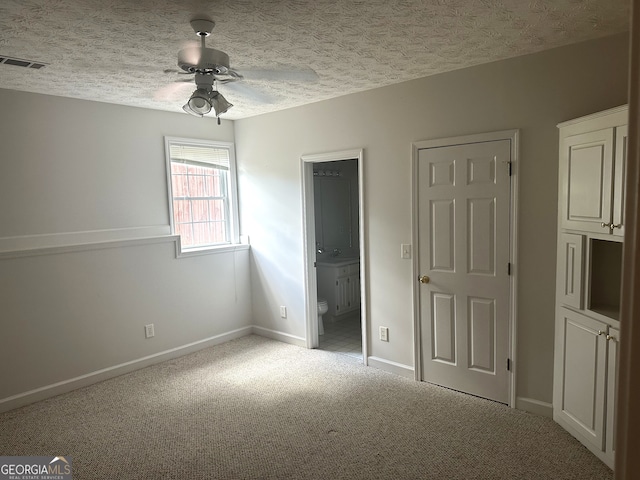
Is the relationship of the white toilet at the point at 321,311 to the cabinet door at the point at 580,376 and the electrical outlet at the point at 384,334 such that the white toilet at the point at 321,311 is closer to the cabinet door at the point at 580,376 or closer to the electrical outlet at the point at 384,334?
the electrical outlet at the point at 384,334

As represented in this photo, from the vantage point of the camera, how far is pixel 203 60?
2.27m

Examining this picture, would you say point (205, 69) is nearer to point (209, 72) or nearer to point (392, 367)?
point (209, 72)

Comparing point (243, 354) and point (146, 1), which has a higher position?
point (146, 1)

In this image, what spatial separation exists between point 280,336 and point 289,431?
6.71 ft

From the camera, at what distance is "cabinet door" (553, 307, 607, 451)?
105 inches

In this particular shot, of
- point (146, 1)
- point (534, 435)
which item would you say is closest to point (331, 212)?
point (534, 435)

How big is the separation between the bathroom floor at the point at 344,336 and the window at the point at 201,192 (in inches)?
65.7

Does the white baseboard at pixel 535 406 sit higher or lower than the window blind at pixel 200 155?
lower

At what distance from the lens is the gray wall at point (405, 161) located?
3045 mm

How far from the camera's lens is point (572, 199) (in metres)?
2.87

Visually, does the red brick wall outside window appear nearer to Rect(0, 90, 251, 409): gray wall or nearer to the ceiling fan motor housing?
Rect(0, 90, 251, 409): gray wall

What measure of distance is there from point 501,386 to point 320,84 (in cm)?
292

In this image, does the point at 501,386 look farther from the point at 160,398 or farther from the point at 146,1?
the point at 146,1

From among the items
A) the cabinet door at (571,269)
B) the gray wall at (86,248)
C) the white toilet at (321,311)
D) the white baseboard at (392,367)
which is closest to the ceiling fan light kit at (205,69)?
the gray wall at (86,248)
